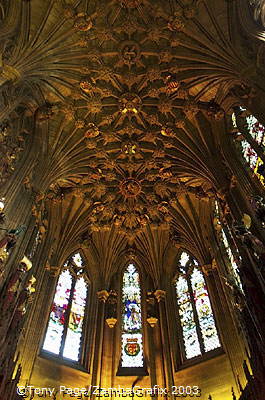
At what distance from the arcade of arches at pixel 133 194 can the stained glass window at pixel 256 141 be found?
0.05 m

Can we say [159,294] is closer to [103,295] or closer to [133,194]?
[103,295]

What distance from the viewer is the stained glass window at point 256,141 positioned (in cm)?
966

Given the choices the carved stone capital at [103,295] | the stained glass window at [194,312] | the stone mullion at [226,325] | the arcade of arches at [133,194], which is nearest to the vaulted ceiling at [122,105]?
the arcade of arches at [133,194]

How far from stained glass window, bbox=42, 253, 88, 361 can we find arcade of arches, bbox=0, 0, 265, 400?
0.05 metres

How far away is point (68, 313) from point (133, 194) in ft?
16.8

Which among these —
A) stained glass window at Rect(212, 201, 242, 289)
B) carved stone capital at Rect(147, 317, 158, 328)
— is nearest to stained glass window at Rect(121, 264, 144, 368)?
carved stone capital at Rect(147, 317, 158, 328)

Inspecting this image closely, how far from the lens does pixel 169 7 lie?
11.1 meters

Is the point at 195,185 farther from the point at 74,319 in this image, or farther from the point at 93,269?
the point at 74,319

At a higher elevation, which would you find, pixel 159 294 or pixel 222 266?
pixel 159 294

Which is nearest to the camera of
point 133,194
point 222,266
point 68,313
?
point 222,266

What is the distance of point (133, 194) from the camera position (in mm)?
15008

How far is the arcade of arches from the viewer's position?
384 inches

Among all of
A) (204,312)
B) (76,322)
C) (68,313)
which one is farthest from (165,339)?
(68,313)

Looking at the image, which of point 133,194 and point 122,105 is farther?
point 133,194
